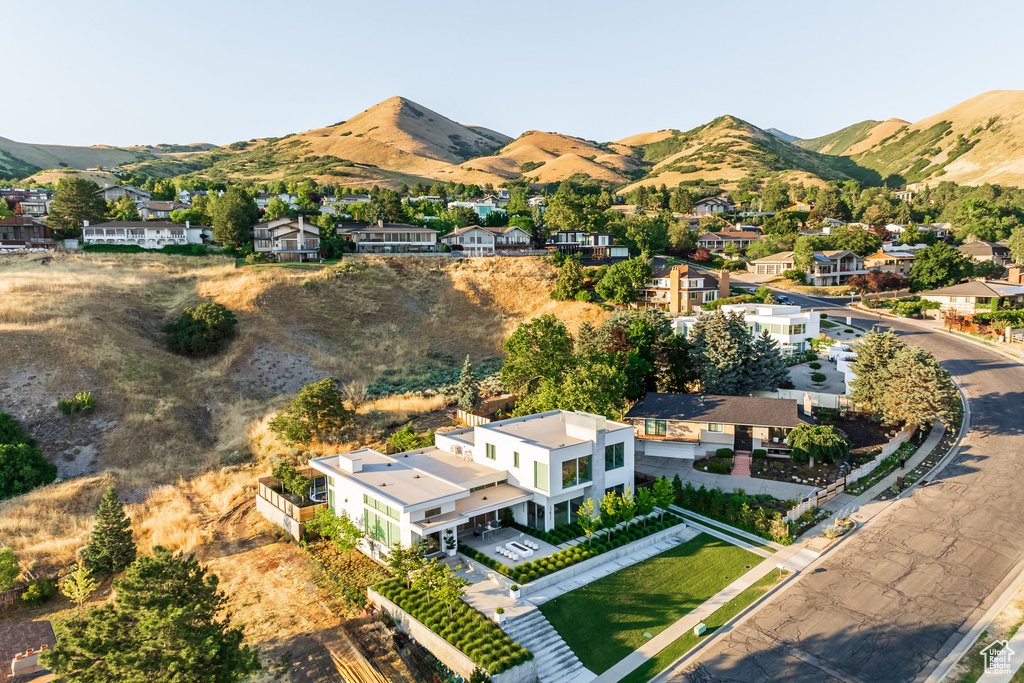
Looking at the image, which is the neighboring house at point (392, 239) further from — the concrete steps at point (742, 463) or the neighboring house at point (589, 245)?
Result: the concrete steps at point (742, 463)

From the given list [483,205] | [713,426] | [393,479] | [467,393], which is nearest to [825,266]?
[713,426]

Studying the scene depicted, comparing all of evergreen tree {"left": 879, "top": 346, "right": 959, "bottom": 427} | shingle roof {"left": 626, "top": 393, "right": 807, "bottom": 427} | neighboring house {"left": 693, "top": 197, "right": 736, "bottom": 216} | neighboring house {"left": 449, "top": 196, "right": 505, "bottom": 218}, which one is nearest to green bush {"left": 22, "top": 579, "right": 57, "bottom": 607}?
shingle roof {"left": 626, "top": 393, "right": 807, "bottom": 427}

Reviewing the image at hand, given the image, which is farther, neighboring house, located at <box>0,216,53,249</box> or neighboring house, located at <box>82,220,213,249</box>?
neighboring house, located at <box>82,220,213,249</box>

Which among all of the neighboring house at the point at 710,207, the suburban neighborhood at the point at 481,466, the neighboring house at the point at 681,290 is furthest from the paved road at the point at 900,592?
the neighboring house at the point at 710,207

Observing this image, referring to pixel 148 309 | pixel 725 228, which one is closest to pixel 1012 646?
pixel 148 309

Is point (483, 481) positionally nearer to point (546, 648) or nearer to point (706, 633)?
point (546, 648)

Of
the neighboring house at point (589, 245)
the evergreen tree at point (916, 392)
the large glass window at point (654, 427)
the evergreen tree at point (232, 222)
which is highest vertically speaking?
the evergreen tree at point (232, 222)

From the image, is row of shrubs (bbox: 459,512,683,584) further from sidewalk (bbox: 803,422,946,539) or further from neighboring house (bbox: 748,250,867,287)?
neighboring house (bbox: 748,250,867,287)
